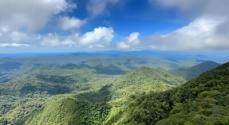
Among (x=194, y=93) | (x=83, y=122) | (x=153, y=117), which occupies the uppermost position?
(x=194, y=93)

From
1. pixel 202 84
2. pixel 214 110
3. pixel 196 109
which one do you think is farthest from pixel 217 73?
pixel 214 110

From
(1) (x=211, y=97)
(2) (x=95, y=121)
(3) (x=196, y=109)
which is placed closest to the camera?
(3) (x=196, y=109)

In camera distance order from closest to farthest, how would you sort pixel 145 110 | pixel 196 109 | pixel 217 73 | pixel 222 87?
pixel 196 109
pixel 222 87
pixel 145 110
pixel 217 73

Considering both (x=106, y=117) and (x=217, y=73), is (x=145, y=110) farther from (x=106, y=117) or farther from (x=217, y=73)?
(x=106, y=117)

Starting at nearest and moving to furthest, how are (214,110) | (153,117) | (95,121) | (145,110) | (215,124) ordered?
1. (215,124)
2. (214,110)
3. (153,117)
4. (145,110)
5. (95,121)

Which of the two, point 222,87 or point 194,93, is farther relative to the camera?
point 194,93

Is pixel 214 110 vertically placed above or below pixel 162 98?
above

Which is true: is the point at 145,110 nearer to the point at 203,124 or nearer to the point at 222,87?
the point at 222,87

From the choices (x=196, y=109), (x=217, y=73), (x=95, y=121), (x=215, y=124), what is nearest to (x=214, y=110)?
(x=196, y=109)

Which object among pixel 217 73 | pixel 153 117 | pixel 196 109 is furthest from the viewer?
pixel 217 73
